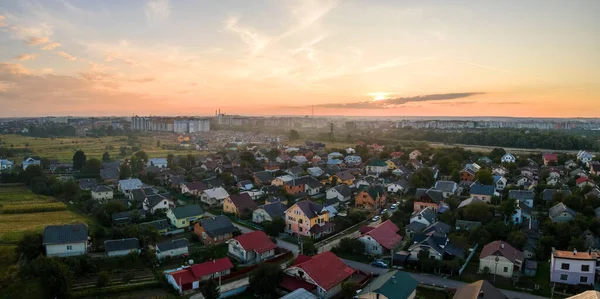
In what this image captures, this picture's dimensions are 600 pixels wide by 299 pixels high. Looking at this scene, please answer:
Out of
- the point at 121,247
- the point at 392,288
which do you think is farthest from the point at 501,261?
the point at 121,247

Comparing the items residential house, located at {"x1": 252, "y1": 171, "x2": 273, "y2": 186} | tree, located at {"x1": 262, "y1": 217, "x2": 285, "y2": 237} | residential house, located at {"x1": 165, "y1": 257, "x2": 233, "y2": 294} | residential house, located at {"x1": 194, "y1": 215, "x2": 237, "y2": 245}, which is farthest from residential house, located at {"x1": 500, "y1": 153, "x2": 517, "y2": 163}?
residential house, located at {"x1": 165, "y1": 257, "x2": 233, "y2": 294}

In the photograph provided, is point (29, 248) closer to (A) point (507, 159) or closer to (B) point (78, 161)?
(B) point (78, 161)

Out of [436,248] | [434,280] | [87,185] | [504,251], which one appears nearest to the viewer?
[434,280]

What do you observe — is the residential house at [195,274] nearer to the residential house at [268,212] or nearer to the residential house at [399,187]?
the residential house at [268,212]

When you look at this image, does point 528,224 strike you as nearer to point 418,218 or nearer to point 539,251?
point 539,251

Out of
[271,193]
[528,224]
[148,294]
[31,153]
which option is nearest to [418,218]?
Answer: [528,224]

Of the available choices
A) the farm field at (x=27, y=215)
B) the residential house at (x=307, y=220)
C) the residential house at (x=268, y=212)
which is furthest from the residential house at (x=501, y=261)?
the farm field at (x=27, y=215)
